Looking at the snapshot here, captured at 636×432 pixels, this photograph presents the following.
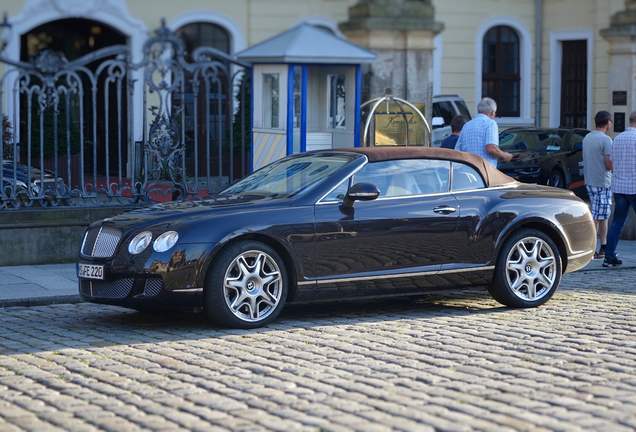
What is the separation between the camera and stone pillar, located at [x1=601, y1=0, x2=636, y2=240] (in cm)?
3034

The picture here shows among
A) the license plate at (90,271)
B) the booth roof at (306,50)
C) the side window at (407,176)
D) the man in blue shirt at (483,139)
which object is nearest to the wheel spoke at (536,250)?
the side window at (407,176)

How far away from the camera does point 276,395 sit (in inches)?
317

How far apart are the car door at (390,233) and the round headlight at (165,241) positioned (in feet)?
3.78

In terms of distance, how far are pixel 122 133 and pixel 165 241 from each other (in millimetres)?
6379

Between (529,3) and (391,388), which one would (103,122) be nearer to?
(391,388)

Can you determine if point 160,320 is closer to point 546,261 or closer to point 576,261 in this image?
point 546,261

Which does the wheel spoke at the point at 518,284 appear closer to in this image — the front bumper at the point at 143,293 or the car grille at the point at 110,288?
the front bumper at the point at 143,293

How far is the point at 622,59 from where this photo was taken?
30.6 metres

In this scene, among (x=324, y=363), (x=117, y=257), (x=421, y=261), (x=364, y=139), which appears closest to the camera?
(x=324, y=363)

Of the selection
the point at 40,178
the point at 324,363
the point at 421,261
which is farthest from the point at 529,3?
the point at 324,363

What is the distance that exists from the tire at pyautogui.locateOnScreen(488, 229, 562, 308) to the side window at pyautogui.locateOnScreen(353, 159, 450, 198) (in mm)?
785

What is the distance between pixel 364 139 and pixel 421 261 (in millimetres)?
5634

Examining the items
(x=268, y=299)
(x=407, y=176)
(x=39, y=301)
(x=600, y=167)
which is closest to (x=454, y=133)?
(x=600, y=167)

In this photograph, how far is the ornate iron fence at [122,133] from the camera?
51.1ft
